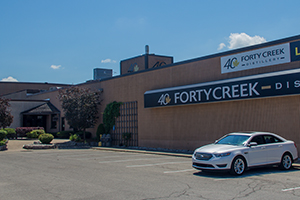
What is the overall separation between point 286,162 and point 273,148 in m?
0.91

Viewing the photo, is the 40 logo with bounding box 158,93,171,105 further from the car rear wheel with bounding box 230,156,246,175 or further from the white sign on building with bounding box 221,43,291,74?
the car rear wheel with bounding box 230,156,246,175

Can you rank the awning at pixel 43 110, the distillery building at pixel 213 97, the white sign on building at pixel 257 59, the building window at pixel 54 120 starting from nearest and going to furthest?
the distillery building at pixel 213 97
the white sign on building at pixel 257 59
the awning at pixel 43 110
the building window at pixel 54 120

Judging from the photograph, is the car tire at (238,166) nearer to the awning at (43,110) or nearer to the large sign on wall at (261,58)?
the large sign on wall at (261,58)

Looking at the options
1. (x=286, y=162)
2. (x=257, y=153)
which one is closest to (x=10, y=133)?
(x=257, y=153)

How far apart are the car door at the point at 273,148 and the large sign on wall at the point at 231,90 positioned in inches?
163

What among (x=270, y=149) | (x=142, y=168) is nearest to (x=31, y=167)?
(x=142, y=168)

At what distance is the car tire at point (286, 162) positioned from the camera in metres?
11.8

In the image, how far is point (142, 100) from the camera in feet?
78.2

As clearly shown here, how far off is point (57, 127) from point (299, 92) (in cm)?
2751

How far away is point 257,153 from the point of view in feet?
36.5

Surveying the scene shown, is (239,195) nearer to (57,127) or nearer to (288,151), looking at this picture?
(288,151)

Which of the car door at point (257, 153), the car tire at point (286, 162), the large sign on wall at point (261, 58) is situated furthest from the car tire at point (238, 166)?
the large sign on wall at point (261, 58)

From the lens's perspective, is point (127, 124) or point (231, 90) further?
point (127, 124)

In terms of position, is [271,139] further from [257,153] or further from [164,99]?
[164,99]
